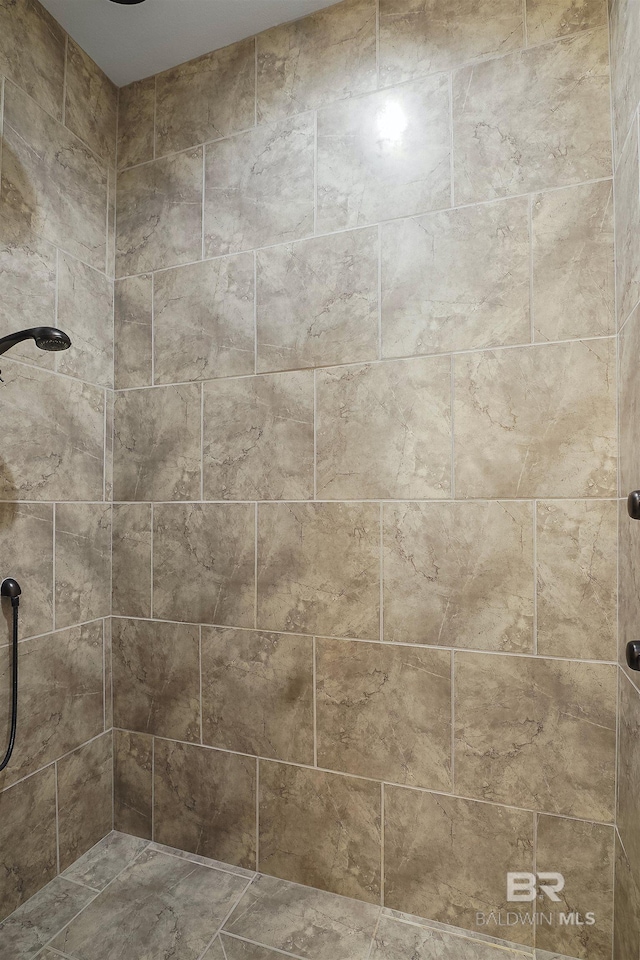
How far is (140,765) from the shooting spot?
5.25 feet

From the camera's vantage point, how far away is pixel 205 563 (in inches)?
60.3

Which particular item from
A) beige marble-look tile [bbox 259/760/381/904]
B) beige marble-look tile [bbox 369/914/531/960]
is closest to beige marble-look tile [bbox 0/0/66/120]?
beige marble-look tile [bbox 259/760/381/904]

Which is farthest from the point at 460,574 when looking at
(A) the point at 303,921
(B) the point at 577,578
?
(A) the point at 303,921

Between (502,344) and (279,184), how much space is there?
31.1 inches

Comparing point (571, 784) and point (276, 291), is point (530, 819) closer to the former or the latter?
point (571, 784)

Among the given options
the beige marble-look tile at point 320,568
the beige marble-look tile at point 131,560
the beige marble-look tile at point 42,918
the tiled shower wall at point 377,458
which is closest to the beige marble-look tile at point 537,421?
the tiled shower wall at point 377,458

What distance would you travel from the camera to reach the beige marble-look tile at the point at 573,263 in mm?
1179

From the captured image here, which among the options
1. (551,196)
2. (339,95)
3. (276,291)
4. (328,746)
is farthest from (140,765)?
(339,95)

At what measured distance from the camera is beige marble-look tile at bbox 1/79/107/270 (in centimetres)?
136

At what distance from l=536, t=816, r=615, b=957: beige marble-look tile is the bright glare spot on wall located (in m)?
1.71

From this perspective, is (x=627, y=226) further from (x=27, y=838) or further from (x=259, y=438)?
(x=27, y=838)

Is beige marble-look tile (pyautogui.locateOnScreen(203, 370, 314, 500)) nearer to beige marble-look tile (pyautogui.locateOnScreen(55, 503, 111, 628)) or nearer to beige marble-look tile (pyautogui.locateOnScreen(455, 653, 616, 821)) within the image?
beige marble-look tile (pyautogui.locateOnScreen(55, 503, 111, 628))

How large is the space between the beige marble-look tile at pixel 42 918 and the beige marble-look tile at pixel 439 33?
2281mm

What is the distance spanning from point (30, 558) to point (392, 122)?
1.49 meters
